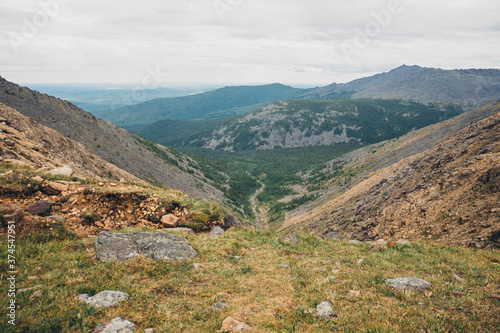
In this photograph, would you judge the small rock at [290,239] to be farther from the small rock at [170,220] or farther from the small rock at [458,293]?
the small rock at [458,293]

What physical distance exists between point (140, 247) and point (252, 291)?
5.38 m

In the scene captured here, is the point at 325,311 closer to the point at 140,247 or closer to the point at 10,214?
the point at 140,247

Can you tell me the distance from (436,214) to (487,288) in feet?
37.1

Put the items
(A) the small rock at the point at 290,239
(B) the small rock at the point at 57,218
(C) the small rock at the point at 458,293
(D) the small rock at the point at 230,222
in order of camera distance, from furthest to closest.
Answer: (D) the small rock at the point at 230,222, (A) the small rock at the point at 290,239, (B) the small rock at the point at 57,218, (C) the small rock at the point at 458,293

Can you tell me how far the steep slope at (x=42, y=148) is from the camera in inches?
756

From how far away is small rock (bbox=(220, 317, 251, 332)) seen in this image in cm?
652

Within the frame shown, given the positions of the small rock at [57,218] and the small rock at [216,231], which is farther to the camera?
the small rock at [216,231]

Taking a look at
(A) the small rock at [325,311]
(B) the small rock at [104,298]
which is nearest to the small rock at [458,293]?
(A) the small rock at [325,311]

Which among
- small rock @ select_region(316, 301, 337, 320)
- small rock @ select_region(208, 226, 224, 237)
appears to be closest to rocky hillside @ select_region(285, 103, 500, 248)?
small rock @ select_region(316, 301, 337, 320)

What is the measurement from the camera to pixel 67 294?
22.7 feet

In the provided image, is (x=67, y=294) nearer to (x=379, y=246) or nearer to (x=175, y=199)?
(x=175, y=199)

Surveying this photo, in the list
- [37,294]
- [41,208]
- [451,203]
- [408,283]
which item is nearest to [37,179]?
[41,208]

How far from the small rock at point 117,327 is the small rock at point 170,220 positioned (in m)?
8.67

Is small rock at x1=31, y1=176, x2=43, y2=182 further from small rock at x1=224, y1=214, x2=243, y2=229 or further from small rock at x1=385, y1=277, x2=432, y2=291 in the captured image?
small rock at x1=385, y1=277, x2=432, y2=291
